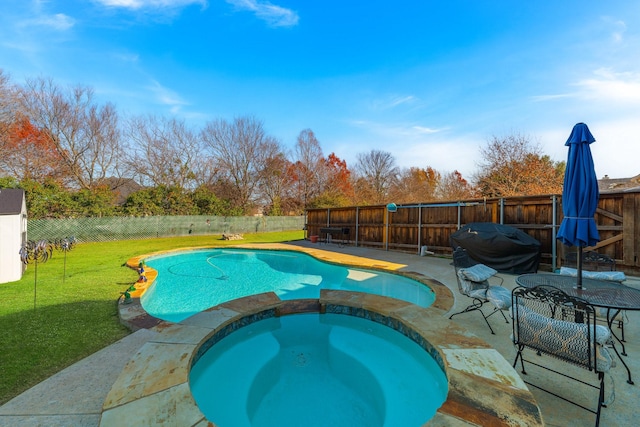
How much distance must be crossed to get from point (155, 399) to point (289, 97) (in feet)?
58.7

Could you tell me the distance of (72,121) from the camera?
17.7 meters

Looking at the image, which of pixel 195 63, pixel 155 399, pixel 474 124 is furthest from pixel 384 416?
pixel 195 63

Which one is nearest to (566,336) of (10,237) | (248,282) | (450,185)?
(248,282)

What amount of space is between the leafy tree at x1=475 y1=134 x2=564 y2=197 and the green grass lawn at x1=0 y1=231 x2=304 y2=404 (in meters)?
16.2

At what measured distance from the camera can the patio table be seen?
228 cm

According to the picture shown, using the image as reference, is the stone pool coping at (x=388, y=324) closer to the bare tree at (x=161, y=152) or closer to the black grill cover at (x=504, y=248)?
the black grill cover at (x=504, y=248)

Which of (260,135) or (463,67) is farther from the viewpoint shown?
(260,135)

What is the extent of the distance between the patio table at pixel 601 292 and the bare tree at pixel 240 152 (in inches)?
865

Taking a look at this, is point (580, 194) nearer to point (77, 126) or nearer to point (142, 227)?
point (142, 227)

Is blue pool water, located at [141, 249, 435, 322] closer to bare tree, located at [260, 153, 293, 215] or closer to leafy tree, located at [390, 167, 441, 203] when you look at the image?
bare tree, located at [260, 153, 293, 215]

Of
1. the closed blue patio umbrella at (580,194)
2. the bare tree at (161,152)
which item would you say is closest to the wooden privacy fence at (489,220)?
the closed blue patio umbrella at (580,194)

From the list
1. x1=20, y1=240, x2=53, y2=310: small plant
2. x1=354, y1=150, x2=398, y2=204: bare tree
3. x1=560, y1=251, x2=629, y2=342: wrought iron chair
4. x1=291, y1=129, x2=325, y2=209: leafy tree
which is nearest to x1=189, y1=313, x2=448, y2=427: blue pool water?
x1=560, y1=251, x2=629, y2=342: wrought iron chair

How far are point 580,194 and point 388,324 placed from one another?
2.77 metres

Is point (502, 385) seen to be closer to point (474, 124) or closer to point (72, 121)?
point (474, 124)
